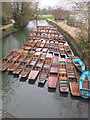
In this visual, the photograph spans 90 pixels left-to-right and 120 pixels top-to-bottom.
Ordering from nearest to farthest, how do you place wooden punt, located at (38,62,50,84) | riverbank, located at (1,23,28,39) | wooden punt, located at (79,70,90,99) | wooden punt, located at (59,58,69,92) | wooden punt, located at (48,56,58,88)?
wooden punt, located at (79,70,90,99) → wooden punt, located at (59,58,69,92) → wooden punt, located at (48,56,58,88) → wooden punt, located at (38,62,50,84) → riverbank, located at (1,23,28,39)

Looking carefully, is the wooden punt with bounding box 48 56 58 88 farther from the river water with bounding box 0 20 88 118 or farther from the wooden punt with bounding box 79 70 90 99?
the wooden punt with bounding box 79 70 90 99

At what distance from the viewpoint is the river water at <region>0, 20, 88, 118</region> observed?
41.1 feet

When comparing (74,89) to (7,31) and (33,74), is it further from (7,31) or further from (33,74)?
(7,31)

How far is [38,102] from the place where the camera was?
13961 mm

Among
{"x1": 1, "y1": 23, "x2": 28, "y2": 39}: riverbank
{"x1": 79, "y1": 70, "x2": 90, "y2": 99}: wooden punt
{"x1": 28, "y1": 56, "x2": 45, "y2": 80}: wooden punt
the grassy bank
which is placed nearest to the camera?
{"x1": 79, "y1": 70, "x2": 90, "y2": 99}: wooden punt

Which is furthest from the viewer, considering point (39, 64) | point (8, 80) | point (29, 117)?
point (39, 64)

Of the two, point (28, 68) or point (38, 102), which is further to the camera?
point (28, 68)

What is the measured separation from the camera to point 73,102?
14031 millimetres

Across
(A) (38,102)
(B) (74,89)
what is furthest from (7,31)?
(B) (74,89)

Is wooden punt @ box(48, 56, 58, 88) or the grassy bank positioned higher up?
the grassy bank

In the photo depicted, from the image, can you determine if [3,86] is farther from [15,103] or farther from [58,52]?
[58,52]

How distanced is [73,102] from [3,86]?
981cm

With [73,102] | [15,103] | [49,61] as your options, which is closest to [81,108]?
[73,102]

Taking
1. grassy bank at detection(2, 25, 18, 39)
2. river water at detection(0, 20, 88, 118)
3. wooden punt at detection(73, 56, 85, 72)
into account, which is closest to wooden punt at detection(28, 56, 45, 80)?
river water at detection(0, 20, 88, 118)
